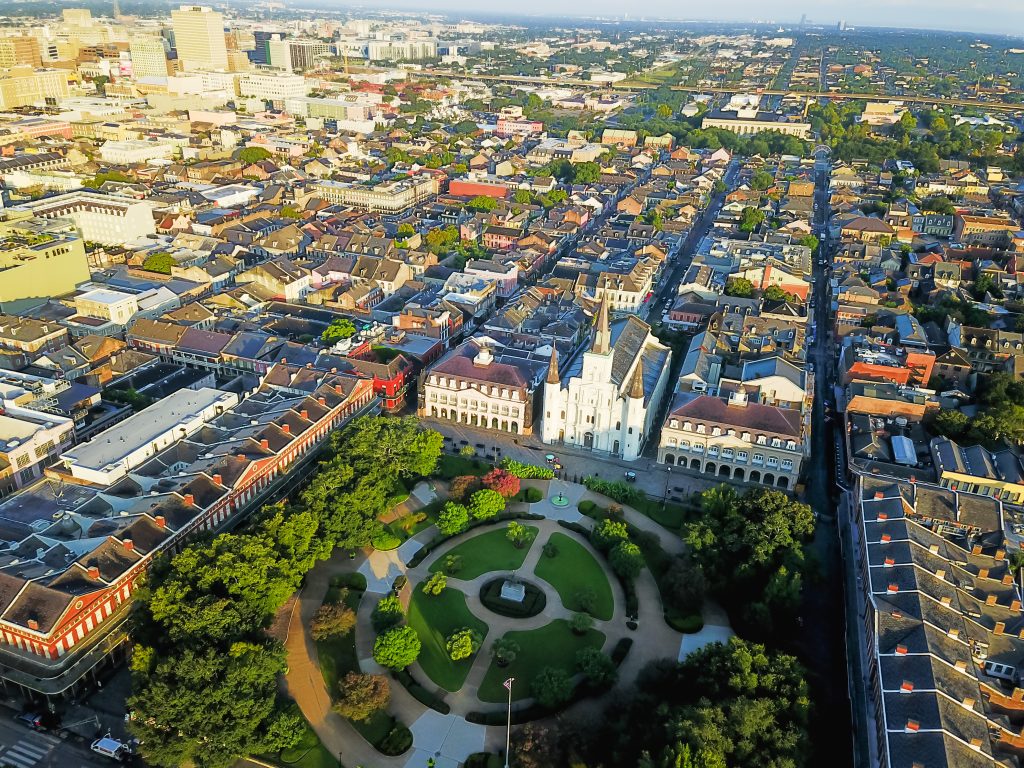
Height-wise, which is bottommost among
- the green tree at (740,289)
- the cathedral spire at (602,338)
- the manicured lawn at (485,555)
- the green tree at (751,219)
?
the manicured lawn at (485,555)

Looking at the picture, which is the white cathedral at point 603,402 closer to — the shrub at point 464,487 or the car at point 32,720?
the shrub at point 464,487

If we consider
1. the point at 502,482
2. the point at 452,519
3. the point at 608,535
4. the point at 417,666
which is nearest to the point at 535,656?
the point at 417,666

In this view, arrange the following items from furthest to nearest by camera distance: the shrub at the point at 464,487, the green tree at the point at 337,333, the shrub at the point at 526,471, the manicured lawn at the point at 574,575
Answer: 1. the green tree at the point at 337,333
2. the shrub at the point at 526,471
3. the shrub at the point at 464,487
4. the manicured lawn at the point at 574,575

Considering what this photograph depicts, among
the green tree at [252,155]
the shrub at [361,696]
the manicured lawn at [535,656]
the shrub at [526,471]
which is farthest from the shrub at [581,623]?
the green tree at [252,155]

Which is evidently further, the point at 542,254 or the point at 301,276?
the point at 542,254

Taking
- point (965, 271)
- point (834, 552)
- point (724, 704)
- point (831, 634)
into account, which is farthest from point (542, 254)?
point (724, 704)

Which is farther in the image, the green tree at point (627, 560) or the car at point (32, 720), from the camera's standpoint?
the green tree at point (627, 560)

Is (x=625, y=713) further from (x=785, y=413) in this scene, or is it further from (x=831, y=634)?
(x=785, y=413)
